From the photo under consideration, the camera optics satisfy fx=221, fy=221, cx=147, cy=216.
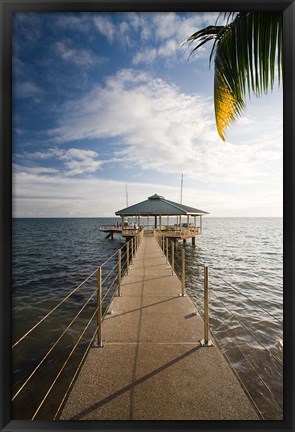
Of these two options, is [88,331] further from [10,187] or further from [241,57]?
[241,57]

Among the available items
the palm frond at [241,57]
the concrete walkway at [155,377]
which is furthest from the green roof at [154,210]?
the palm frond at [241,57]

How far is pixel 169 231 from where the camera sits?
818 inches

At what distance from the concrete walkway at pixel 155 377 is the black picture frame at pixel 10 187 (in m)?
0.44

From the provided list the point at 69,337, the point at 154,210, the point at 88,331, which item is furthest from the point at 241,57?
the point at 154,210

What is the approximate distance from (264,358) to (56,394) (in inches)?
166

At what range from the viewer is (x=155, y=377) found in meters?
2.24

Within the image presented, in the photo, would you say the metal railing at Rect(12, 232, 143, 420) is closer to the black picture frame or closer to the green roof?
the black picture frame

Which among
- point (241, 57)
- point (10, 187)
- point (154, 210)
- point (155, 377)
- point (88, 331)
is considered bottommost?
point (88, 331)

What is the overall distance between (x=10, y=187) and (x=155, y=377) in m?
2.22

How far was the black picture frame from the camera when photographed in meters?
1.48

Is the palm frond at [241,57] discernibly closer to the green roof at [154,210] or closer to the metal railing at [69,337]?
the metal railing at [69,337]

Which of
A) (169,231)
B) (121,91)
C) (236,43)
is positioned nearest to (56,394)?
(121,91)

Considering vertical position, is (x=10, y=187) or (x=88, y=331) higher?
(x=10, y=187)

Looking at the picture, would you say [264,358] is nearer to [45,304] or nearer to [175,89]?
[175,89]
